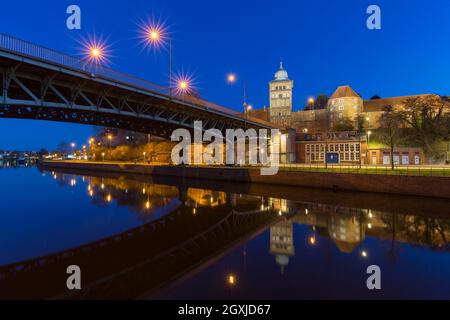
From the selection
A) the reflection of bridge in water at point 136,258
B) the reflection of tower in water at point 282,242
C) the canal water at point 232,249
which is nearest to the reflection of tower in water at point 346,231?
the canal water at point 232,249

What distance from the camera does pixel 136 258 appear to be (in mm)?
12227

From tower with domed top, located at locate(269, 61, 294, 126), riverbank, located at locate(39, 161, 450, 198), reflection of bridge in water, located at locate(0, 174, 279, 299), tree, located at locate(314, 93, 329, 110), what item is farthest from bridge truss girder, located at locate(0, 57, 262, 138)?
tree, located at locate(314, 93, 329, 110)

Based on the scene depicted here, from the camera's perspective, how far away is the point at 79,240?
1501cm

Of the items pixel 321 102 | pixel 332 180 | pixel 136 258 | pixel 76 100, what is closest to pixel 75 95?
pixel 76 100

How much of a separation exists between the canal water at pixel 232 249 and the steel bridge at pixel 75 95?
8.94 metres

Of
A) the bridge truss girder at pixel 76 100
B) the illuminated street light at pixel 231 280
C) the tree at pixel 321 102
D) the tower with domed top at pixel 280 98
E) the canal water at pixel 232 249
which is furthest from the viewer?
the tree at pixel 321 102

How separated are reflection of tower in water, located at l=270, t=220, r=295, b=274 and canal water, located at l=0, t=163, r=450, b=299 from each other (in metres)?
0.05

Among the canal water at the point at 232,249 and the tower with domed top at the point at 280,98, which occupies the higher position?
the tower with domed top at the point at 280,98

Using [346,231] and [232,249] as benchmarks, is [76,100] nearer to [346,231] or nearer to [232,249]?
[232,249]

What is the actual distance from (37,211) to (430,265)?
27.1 meters

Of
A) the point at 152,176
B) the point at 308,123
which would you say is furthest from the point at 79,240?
the point at 308,123

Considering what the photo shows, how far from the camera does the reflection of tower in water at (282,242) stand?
11750 mm

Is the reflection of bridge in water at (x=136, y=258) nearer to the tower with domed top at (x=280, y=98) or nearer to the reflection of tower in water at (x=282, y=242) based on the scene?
the reflection of tower in water at (x=282, y=242)
